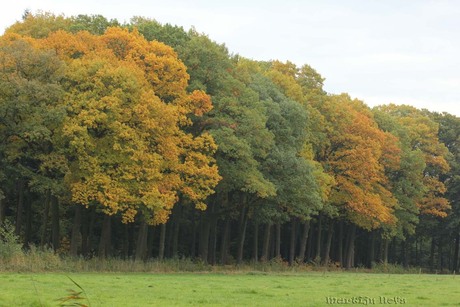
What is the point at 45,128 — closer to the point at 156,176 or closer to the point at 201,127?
the point at 156,176

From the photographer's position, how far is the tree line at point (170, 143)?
3884 cm

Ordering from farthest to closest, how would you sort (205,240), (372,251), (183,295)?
(372,251) → (205,240) → (183,295)

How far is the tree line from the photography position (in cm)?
3884

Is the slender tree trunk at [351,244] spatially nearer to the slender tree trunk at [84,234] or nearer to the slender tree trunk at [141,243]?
the slender tree trunk at [84,234]

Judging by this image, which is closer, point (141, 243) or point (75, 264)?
point (75, 264)

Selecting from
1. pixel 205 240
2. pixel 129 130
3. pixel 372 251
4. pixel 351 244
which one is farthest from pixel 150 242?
pixel 372 251

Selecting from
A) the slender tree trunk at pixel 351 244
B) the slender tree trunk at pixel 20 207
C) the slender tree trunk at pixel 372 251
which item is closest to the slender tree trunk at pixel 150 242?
the slender tree trunk at pixel 20 207

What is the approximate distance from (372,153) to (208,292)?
41.8 metres

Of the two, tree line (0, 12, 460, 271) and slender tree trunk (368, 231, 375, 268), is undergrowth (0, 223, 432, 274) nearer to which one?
tree line (0, 12, 460, 271)

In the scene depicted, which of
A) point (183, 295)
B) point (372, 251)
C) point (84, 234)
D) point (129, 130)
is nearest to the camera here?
point (183, 295)

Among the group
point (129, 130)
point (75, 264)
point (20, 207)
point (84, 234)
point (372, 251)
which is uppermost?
point (129, 130)

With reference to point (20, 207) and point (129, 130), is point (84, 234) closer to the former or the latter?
point (20, 207)

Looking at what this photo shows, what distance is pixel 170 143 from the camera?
41438 mm

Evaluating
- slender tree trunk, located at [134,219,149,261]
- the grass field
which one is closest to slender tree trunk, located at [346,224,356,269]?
slender tree trunk, located at [134,219,149,261]
